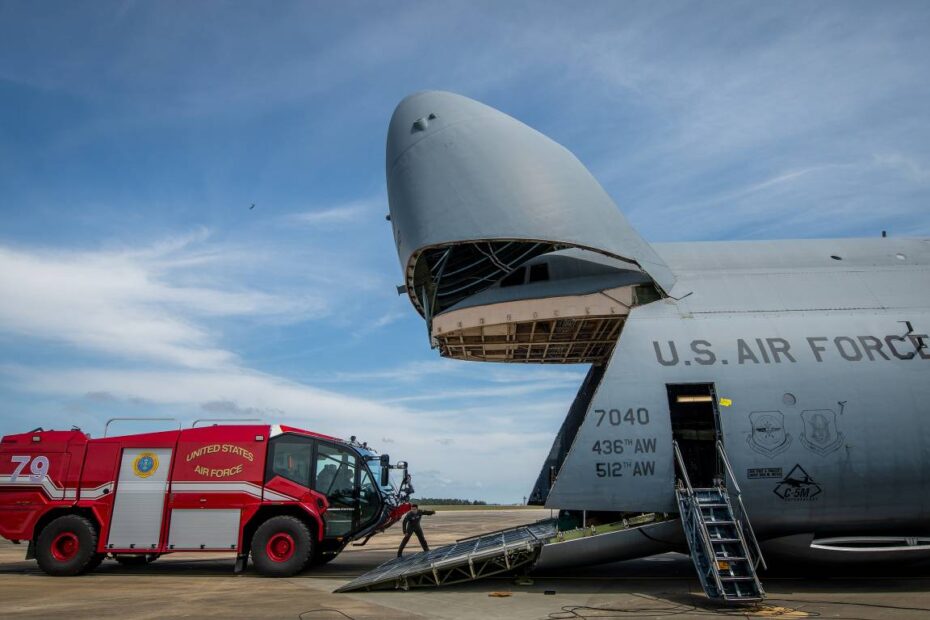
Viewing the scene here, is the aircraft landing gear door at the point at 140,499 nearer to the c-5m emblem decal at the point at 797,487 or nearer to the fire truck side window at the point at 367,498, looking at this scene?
the fire truck side window at the point at 367,498

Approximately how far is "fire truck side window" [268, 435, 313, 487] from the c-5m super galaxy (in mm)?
3334

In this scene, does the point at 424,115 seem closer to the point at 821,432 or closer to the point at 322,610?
the point at 322,610

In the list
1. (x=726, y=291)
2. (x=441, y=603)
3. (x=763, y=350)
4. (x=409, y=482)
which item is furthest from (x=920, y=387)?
(x=409, y=482)

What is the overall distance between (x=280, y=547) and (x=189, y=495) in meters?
2.26

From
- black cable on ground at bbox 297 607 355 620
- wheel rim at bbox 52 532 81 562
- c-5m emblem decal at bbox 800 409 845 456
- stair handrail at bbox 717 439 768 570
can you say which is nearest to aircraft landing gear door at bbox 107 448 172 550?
wheel rim at bbox 52 532 81 562

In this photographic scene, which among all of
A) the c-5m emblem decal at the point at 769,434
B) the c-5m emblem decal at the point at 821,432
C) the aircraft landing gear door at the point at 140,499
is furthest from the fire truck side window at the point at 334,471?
the c-5m emblem decal at the point at 821,432

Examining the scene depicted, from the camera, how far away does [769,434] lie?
1037cm

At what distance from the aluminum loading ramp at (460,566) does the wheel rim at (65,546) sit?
21.3ft

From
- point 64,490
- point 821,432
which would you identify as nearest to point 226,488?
point 64,490

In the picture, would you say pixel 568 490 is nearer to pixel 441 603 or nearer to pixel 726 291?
pixel 441 603

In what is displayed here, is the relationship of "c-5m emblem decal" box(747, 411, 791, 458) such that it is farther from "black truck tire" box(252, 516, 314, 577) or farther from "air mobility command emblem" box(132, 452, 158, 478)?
"air mobility command emblem" box(132, 452, 158, 478)

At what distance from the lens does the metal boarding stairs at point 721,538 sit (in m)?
8.83

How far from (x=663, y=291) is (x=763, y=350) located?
2.08 metres

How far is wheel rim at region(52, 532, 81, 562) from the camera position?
41.4 ft
